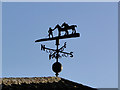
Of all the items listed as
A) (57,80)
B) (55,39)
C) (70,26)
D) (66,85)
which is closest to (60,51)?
(55,39)

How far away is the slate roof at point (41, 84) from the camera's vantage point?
19.4ft

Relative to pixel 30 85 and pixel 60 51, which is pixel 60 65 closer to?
pixel 60 51

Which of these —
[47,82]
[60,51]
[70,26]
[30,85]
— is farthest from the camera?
[60,51]

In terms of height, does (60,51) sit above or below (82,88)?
above

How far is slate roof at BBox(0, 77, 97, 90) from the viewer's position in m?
5.91

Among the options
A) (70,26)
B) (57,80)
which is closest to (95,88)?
(57,80)

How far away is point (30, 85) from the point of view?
20.2 feet

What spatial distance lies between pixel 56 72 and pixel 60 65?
252mm

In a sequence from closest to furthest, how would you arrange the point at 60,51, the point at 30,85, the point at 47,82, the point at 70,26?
1. the point at 30,85
2. the point at 47,82
3. the point at 70,26
4. the point at 60,51

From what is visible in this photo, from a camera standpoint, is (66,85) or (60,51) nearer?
(66,85)

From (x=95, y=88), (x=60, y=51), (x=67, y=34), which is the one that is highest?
(x=67, y=34)

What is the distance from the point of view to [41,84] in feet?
20.8

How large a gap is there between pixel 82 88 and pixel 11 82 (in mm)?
1654

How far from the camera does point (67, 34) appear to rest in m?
8.11
